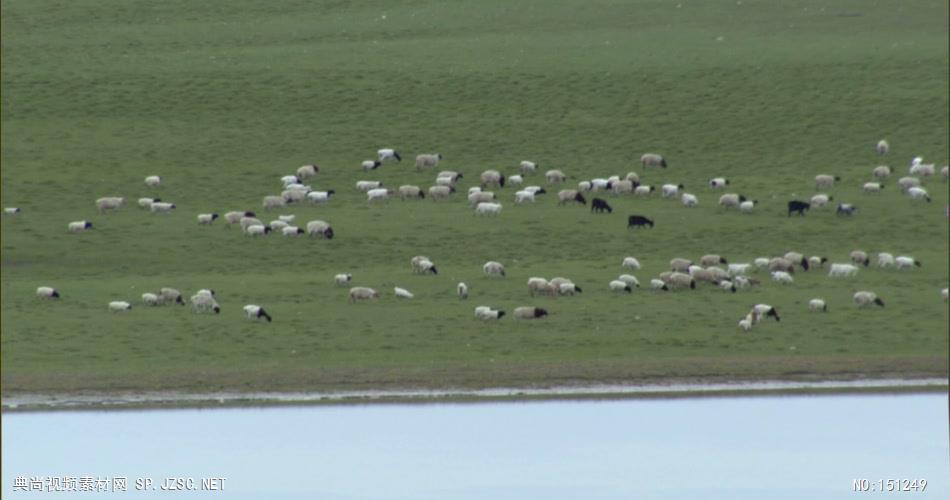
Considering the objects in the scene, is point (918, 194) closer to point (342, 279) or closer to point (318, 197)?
point (318, 197)

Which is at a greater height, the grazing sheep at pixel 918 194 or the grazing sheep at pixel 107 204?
the grazing sheep at pixel 107 204

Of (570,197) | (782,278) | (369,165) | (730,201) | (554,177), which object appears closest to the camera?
(782,278)

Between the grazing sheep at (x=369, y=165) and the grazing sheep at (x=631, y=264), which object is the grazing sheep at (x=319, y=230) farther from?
the grazing sheep at (x=369, y=165)

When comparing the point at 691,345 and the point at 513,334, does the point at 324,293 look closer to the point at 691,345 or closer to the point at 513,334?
the point at 513,334

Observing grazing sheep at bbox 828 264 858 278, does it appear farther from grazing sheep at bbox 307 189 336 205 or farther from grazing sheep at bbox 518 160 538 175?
grazing sheep at bbox 307 189 336 205

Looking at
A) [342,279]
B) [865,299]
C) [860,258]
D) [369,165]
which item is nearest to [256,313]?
[342,279]

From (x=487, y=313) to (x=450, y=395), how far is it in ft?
14.6

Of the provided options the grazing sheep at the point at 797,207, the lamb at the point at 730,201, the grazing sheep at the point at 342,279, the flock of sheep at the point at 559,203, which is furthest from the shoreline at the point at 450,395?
the lamb at the point at 730,201

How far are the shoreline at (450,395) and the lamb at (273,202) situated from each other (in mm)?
15951

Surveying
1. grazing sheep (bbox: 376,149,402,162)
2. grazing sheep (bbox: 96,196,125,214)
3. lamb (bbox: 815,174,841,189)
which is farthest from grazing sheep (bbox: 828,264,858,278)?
grazing sheep (bbox: 96,196,125,214)

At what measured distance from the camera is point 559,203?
46000 mm

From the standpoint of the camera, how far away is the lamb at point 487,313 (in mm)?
34469

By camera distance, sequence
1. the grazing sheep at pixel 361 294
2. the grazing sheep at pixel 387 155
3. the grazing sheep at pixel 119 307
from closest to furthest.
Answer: the grazing sheep at pixel 119 307 < the grazing sheep at pixel 361 294 < the grazing sheep at pixel 387 155

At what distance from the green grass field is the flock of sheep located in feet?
1.19
